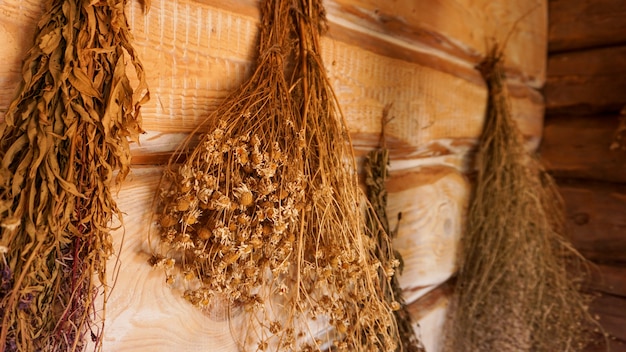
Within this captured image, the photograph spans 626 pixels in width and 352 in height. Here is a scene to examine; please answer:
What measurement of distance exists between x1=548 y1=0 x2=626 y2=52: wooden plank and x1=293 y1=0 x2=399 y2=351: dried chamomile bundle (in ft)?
3.86

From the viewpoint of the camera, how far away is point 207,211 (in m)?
0.61

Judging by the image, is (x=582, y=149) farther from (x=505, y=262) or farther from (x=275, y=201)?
(x=275, y=201)

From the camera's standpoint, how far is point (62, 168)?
0.46 metres

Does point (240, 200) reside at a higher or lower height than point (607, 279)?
higher

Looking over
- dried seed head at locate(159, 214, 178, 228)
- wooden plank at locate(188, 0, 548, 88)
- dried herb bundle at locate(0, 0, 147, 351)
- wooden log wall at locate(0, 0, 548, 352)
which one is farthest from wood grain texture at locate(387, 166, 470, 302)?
dried herb bundle at locate(0, 0, 147, 351)

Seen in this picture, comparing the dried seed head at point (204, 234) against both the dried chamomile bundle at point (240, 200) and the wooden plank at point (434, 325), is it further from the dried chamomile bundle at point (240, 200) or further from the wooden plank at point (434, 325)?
the wooden plank at point (434, 325)

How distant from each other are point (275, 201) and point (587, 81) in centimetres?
134

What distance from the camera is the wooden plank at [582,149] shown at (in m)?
1.38

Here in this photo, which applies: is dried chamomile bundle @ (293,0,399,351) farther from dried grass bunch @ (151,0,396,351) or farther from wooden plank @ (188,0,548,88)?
wooden plank @ (188,0,548,88)

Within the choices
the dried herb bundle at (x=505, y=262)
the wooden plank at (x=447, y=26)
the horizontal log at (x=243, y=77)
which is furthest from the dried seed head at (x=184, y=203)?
the dried herb bundle at (x=505, y=262)

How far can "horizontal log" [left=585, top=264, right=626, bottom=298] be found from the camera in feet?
4.50

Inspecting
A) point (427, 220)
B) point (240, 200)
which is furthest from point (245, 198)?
point (427, 220)

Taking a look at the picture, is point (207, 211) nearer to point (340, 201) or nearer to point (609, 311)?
point (340, 201)

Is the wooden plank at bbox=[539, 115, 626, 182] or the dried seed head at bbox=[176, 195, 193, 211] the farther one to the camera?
the wooden plank at bbox=[539, 115, 626, 182]
